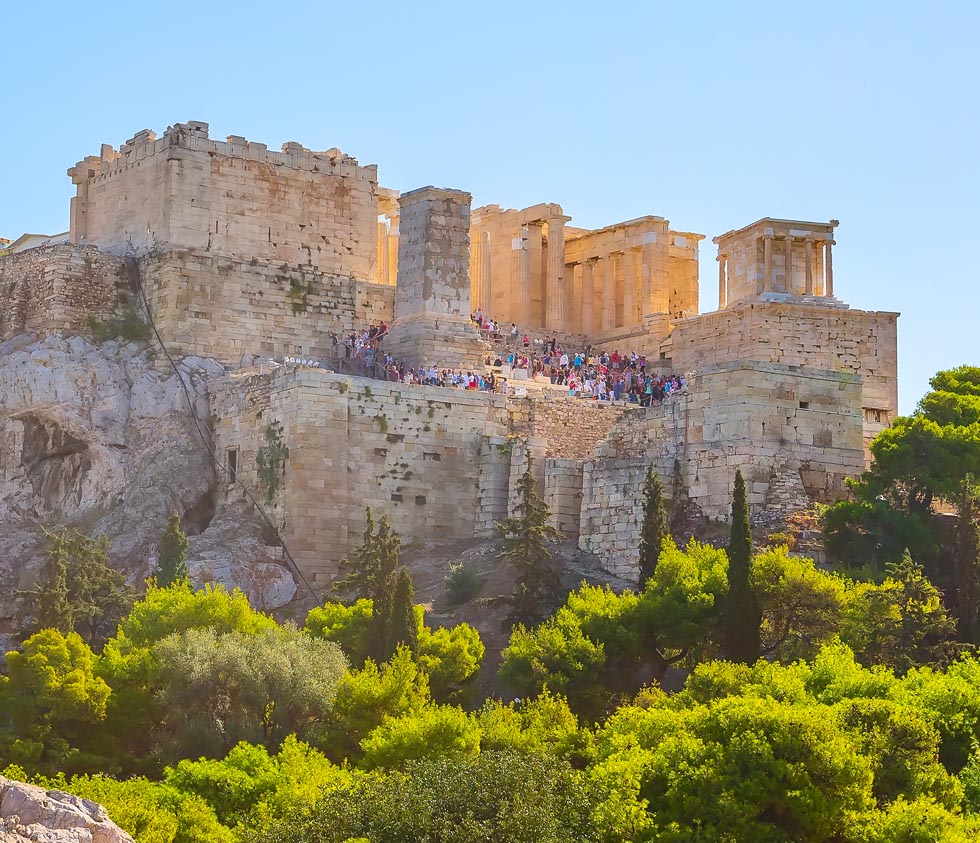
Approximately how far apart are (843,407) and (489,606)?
846 cm

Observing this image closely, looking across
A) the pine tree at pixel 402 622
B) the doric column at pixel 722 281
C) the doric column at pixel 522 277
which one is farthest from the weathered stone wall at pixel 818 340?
the pine tree at pixel 402 622

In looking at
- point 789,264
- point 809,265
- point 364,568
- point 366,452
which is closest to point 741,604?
point 364,568

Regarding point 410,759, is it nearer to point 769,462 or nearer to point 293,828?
point 293,828

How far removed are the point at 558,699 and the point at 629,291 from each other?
2522 centimetres

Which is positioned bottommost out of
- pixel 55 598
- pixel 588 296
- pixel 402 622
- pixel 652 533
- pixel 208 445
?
pixel 402 622

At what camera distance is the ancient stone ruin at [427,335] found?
178 ft

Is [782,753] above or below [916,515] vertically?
below

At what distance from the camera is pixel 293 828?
39906 mm

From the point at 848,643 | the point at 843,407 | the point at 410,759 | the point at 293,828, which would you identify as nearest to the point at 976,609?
the point at 848,643

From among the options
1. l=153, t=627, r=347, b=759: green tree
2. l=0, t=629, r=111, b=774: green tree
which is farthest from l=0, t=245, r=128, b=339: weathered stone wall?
l=153, t=627, r=347, b=759: green tree

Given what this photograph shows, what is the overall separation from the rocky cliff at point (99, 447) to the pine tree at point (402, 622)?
730cm

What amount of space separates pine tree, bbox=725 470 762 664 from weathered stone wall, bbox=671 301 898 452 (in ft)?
54.3

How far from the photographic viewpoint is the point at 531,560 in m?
51.9

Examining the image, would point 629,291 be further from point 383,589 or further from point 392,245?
point 383,589
